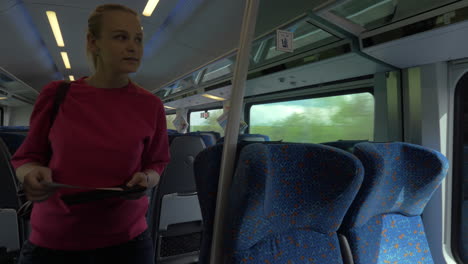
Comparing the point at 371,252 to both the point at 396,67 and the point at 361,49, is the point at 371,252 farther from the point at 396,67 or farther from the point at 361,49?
the point at 396,67

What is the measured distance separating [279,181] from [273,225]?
0.18 m

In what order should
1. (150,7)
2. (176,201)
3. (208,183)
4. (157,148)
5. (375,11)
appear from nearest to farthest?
(157,148) < (208,183) < (375,11) < (176,201) < (150,7)

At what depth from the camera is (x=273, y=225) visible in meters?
1.20

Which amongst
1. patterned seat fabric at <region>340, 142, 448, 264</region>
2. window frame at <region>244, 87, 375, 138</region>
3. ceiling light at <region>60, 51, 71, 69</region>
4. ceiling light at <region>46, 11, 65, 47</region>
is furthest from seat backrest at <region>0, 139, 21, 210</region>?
ceiling light at <region>60, 51, 71, 69</region>

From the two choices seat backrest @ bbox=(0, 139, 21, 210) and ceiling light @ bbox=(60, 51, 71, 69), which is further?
ceiling light @ bbox=(60, 51, 71, 69)

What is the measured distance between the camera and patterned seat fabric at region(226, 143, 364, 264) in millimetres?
1091

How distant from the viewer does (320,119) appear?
3.52 m

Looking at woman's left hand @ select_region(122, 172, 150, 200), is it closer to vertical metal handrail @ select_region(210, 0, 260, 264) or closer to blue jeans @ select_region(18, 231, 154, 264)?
blue jeans @ select_region(18, 231, 154, 264)

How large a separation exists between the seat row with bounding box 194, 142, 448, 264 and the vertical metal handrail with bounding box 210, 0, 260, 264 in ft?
0.12

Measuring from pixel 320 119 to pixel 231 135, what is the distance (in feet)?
8.24

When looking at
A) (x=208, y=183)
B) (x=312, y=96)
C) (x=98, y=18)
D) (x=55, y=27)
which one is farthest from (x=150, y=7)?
(x=208, y=183)

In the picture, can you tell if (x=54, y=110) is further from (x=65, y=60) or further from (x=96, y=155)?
(x=65, y=60)

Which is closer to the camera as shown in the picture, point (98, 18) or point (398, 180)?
point (98, 18)

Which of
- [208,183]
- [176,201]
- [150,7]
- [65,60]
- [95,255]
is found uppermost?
[65,60]
